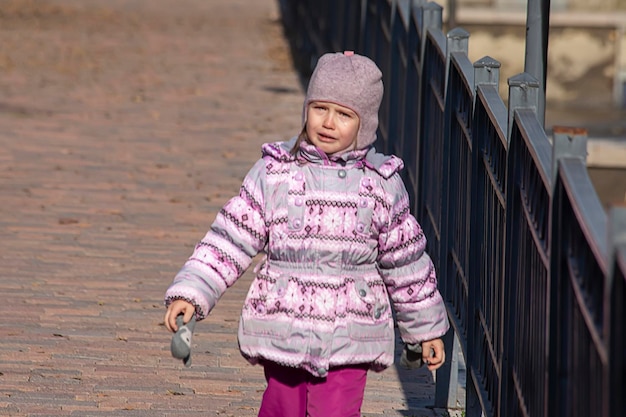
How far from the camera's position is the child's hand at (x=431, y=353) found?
436 cm

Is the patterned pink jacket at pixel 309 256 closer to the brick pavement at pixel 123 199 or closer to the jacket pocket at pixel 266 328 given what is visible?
the jacket pocket at pixel 266 328

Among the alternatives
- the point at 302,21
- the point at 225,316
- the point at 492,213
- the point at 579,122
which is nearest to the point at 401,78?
the point at 225,316

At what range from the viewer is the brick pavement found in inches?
247

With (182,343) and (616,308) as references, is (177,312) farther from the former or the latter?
(616,308)

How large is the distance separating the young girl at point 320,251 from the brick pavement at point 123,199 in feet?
5.52

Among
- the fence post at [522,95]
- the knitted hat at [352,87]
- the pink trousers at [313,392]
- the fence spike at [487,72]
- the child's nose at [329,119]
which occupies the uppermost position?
the knitted hat at [352,87]

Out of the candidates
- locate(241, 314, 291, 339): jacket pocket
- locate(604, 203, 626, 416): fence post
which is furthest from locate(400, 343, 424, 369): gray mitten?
locate(604, 203, 626, 416): fence post

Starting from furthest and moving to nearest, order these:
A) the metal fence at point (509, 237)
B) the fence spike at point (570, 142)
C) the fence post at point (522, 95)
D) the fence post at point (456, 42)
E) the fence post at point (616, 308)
A: the fence post at point (456, 42), the fence post at point (522, 95), the fence spike at point (570, 142), the metal fence at point (509, 237), the fence post at point (616, 308)

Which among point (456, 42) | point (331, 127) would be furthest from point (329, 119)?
point (456, 42)

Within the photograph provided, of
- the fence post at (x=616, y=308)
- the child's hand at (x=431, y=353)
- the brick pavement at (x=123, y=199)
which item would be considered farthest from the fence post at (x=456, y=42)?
the fence post at (x=616, y=308)

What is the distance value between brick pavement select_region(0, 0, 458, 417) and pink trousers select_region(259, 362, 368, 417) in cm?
155

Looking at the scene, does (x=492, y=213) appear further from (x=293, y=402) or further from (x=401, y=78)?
(x=401, y=78)

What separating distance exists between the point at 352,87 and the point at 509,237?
2.07ft

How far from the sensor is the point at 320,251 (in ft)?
13.8
